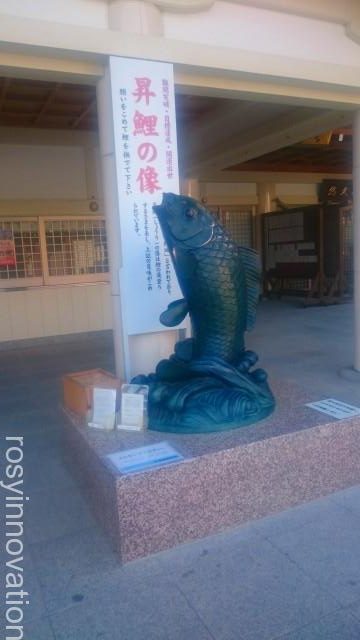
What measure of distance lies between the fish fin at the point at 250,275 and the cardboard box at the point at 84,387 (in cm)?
93

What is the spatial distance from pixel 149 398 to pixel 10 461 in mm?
1359

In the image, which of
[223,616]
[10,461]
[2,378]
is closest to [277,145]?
[2,378]

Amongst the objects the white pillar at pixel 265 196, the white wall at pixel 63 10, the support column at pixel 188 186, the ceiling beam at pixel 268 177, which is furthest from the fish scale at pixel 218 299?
the white pillar at pixel 265 196

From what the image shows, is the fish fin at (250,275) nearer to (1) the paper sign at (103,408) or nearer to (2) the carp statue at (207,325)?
(2) the carp statue at (207,325)

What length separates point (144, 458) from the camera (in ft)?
7.68

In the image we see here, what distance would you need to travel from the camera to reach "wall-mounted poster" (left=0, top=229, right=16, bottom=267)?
7345 mm

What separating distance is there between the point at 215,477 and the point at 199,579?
1.53 ft

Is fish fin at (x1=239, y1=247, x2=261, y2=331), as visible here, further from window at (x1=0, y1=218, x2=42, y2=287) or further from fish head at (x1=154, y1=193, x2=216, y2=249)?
window at (x1=0, y1=218, x2=42, y2=287)

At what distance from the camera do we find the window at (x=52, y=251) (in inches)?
292

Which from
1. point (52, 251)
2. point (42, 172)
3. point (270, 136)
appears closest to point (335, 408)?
point (270, 136)

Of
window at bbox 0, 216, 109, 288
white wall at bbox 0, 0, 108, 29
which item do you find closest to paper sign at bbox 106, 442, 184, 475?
white wall at bbox 0, 0, 108, 29

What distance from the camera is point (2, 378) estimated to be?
5785 mm

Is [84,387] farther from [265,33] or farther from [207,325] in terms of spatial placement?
[265,33]

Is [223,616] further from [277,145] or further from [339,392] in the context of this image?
[277,145]
